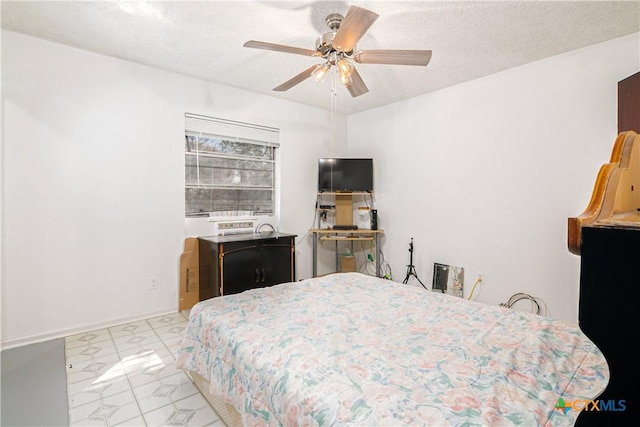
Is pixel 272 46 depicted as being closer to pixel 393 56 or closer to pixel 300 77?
pixel 300 77

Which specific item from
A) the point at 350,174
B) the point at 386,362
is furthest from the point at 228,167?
the point at 386,362

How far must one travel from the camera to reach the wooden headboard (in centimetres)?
45

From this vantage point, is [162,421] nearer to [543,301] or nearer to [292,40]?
[292,40]

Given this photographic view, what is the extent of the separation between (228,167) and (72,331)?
2249mm

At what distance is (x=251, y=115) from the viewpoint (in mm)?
3980

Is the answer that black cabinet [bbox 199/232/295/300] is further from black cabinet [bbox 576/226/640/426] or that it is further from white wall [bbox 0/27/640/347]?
black cabinet [bbox 576/226/640/426]

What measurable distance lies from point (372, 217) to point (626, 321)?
13.5 feet

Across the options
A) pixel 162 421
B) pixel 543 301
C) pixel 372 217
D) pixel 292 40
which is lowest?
pixel 162 421

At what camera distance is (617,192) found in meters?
0.53

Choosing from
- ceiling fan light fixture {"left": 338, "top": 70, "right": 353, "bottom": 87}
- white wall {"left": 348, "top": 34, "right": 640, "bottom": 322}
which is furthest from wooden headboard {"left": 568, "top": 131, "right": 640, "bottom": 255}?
white wall {"left": 348, "top": 34, "right": 640, "bottom": 322}

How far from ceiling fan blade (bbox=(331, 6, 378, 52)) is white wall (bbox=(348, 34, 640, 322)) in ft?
6.91

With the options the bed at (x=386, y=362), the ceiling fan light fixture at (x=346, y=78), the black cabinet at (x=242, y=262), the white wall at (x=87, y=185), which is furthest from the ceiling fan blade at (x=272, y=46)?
the black cabinet at (x=242, y=262)

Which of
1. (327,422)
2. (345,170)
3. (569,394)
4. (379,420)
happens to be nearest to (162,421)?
(327,422)

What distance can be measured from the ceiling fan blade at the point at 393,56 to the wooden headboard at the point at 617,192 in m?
1.64
